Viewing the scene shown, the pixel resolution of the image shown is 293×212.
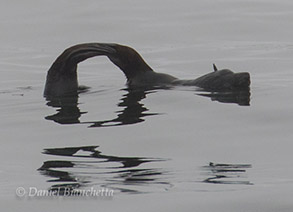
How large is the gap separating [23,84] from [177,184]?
5938 mm

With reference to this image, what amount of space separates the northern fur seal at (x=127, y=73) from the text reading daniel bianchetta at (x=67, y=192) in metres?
3.73

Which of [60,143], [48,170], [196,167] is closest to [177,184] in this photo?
[196,167]

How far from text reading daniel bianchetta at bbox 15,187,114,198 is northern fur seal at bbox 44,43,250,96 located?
373 cm

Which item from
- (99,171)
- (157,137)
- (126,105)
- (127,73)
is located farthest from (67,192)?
(127,73)

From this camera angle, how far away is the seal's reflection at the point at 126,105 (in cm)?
884

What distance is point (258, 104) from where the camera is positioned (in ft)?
30.9

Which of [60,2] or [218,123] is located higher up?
[60,2]

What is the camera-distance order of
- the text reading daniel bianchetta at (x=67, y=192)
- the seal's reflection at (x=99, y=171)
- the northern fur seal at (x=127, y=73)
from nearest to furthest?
the text reading daniel bianchetta at (x=67, y=192) < the seal's reflection at (x=99, y=171) < the northern fur seal at (x=127, y=73)

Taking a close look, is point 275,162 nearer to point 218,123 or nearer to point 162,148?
point 162,148

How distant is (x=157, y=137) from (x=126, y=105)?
1.50 metres

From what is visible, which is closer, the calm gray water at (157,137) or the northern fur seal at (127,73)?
the calm gray water at (157,137)

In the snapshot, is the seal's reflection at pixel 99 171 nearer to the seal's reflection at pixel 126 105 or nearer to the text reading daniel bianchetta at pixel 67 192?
the text reading daniel bianchetta at pixel 67 192

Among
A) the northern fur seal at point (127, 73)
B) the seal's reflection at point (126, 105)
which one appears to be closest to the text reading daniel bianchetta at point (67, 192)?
the seal's reflection at point (126, 105)

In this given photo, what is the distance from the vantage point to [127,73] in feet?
34.0
